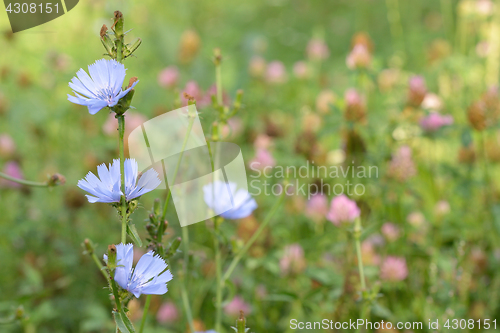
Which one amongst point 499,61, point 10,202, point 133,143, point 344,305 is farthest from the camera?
point 499,61

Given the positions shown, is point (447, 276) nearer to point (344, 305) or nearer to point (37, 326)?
point (344, 305)

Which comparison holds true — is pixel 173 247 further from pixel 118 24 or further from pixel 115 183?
pixel 118 24

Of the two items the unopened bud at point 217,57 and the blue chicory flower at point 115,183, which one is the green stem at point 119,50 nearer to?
the blue chicory flower at point 115,183

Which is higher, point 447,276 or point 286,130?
point 286,130

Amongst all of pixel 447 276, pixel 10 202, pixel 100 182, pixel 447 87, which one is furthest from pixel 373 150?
pixel 10 202

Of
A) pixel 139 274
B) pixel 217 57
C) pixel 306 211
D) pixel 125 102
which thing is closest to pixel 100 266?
pixel 139 274

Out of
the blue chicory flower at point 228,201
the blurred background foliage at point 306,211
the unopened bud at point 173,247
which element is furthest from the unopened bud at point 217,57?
the unopened bud at point 173,247

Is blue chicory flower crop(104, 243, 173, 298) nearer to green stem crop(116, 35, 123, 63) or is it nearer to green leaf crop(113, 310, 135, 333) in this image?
green leaf crop(113, 310, 135, 333)
